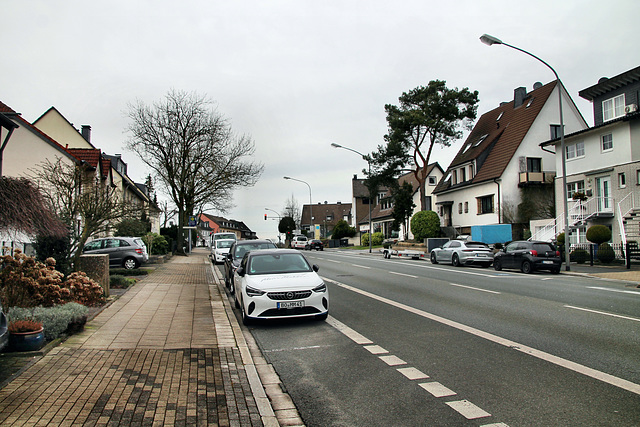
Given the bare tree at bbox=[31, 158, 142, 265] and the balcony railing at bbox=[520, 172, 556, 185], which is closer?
the bare tree at bbox=[31, 158, 142, 265]

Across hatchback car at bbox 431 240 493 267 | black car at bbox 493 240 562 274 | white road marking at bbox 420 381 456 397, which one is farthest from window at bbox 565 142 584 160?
white road marking at bbox 420 381 456 397

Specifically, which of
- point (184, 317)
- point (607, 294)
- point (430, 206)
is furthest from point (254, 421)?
point (430, 206)

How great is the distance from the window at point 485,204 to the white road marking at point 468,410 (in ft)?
122

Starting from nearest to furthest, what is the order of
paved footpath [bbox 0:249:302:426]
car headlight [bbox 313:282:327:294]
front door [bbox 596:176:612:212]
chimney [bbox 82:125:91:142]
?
1. paved footpath [bbox 0:249:302:426]
2. car headlight [bbox 313:282:327:294]
3. front door [bbox 596:176:612:212]
4. chimney [bbox 82:125:91:142]

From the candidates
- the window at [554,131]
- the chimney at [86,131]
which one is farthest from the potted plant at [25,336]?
the chimney at [86,131]

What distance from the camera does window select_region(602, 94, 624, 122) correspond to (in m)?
28.8

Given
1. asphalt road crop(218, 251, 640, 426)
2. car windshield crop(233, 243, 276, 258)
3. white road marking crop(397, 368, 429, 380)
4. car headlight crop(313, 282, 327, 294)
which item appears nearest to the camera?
asphalt road crop(218, 251, 640, 426)

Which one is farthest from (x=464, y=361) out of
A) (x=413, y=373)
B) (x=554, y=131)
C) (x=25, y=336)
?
(x=554, y=131)

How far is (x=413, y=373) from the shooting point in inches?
231

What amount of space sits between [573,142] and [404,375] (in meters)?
30.7

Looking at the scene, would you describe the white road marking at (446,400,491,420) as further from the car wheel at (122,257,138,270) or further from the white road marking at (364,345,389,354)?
the car wheel at (122,257,138,270)

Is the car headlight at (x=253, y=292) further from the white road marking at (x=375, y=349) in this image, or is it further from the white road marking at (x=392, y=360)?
the white road marking at (x=392, y=360)

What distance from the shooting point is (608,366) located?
235 inches

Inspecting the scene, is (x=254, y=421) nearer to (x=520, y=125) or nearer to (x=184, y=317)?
(x=184, y=317)
